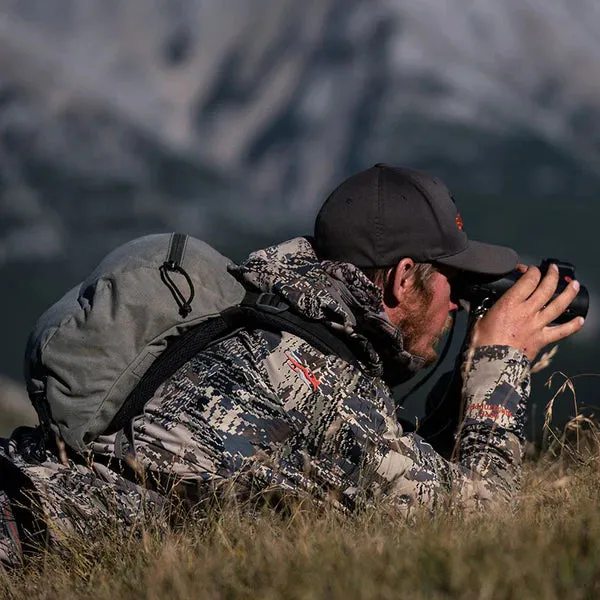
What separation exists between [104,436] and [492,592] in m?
1.82

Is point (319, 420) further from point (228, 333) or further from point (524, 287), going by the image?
point (524, 287)

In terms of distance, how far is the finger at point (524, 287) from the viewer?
12.2ft

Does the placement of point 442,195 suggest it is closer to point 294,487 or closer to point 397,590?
point 294,487

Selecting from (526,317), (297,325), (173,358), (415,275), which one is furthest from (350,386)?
(526,317)

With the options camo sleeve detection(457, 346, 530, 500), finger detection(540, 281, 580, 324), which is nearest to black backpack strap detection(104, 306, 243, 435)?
camo sleeve detection(457, 346, 530, 500)

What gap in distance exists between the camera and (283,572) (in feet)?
8.33

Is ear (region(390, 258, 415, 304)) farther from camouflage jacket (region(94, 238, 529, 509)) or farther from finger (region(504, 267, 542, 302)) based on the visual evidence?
finger (region(504, 267, 542, 302))

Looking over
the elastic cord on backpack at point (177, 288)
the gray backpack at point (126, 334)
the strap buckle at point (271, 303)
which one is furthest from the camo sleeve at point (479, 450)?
the elastic cord on backpack at point (177, 288)

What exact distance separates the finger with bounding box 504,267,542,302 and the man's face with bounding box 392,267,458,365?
0.82 ft

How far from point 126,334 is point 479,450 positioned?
54.9 inches

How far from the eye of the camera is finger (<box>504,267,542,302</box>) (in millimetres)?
3719

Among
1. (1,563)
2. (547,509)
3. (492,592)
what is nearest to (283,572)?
(492,592)

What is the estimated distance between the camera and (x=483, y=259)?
3754mm

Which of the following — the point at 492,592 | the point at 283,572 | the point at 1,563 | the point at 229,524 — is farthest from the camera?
the point at 1,563
